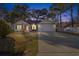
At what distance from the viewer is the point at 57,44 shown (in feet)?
22.1

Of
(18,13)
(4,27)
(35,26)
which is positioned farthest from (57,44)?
(4,27)

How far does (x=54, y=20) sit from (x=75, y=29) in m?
0.49

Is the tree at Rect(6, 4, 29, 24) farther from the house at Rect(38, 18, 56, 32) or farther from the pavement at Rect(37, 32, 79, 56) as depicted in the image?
the pavement at Rect(37, 32, 79, 56)

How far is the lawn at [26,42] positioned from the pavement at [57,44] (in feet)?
0.35

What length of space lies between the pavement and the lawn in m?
0.11

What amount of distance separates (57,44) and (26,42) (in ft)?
2.19

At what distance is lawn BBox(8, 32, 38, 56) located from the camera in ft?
22.0

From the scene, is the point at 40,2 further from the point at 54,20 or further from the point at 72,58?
the point at 72,58

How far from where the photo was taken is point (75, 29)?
22.0 feet

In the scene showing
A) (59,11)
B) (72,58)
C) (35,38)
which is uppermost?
(59,11)

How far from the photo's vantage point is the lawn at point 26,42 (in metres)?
6.70

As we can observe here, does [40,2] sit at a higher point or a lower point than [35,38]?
higher

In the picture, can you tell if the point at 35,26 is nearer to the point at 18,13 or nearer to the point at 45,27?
the point at 45,27

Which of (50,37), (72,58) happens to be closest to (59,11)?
(50,37)
